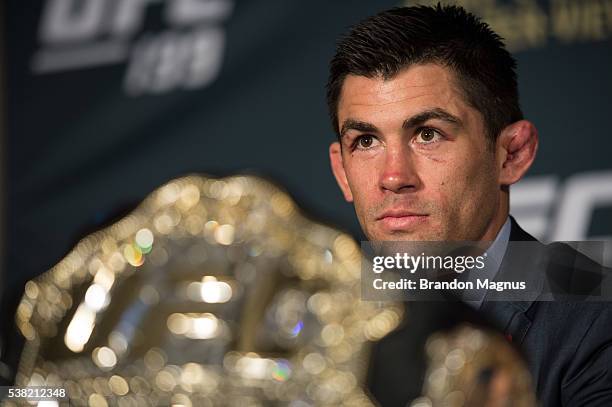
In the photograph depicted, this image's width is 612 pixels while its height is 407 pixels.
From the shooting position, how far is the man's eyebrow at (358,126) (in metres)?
0.96

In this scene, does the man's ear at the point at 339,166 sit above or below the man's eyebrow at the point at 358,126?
below

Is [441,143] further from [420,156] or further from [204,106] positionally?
[204,106]

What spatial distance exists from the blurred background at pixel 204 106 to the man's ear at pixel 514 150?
0.35 m

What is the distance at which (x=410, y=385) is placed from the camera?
1051 mm

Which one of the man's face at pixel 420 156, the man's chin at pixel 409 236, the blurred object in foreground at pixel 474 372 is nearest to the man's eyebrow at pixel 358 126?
the man's face at pixel 420 156

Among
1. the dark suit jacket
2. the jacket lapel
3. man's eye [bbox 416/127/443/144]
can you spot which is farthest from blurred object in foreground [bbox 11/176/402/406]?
man's eye [bbox 416/127/443/144]

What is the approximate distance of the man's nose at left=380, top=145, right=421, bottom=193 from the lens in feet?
A: 3.09

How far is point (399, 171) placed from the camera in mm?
943

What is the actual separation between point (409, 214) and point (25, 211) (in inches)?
37.9

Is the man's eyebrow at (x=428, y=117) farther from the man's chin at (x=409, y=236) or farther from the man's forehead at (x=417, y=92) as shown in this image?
the man's chin at (x=409, y=236)

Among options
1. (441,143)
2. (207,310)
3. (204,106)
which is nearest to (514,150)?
(441,143)

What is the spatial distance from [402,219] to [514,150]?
16cm

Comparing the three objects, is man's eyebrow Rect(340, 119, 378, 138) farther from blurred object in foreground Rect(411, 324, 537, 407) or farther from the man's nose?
blurred object in foreground Rect(411, 324, 537, 407)

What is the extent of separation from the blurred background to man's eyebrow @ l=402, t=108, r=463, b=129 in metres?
0.40
